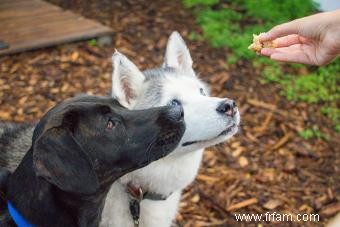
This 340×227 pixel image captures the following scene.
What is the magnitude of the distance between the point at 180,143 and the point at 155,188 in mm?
418

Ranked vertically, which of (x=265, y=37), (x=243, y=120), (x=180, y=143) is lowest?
(x=243, y=120)

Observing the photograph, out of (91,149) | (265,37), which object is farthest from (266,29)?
(91,149)

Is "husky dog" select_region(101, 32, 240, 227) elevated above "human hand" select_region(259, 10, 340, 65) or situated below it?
below

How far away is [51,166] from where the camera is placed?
7.04 feet

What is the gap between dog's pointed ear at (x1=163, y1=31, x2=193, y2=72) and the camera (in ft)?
10.8

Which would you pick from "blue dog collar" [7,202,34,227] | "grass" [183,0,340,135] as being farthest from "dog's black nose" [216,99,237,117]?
"grass" [183,0,340,135]

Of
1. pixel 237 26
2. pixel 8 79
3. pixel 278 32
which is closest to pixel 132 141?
pixel 278 32

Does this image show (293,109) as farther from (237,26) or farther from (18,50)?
(18,50)

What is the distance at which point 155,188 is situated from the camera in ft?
10.1

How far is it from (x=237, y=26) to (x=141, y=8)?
1.36 metres

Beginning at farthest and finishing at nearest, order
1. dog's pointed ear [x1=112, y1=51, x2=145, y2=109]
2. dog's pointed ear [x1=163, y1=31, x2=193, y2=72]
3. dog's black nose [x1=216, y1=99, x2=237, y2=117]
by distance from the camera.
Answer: dog's pointed ear [x1=163, y1=31, x2=193, y2=72] → dog's pointed ear [x1=112, y1=51, x2=145, y2=109] → dog's black nose [x1=216, y1=99, x2=237, y2=117]

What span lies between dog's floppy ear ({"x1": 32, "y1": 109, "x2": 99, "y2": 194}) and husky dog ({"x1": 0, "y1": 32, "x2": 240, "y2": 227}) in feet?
2.30

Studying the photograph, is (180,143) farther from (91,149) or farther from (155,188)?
(91,149)

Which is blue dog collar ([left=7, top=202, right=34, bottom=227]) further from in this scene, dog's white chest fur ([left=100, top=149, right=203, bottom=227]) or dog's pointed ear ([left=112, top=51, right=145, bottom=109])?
dog's pointed ear ([left=112, top=51, right=145, bottom=109])
